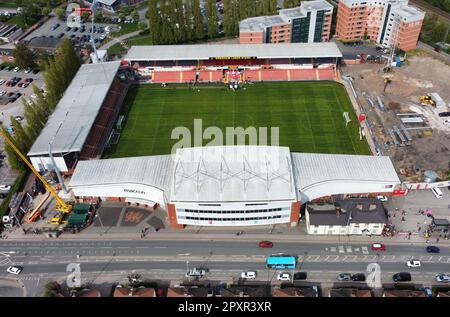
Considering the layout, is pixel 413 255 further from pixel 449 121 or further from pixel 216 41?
pixel 216 41

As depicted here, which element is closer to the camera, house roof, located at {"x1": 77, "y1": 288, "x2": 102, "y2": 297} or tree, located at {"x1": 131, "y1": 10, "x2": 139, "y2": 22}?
house roof, located at {"x1": 77, "y1": 288, "x2": 102, "y2": 297}

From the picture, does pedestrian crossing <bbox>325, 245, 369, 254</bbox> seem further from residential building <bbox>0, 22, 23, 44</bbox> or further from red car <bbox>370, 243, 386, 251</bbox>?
residential building <bbox>0, 22, 23, 44</bbox>

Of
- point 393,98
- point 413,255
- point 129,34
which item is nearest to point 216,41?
point 129,34

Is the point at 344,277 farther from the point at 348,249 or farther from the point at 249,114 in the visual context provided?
the point at 249,114

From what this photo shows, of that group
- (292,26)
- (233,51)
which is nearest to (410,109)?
(292,26)

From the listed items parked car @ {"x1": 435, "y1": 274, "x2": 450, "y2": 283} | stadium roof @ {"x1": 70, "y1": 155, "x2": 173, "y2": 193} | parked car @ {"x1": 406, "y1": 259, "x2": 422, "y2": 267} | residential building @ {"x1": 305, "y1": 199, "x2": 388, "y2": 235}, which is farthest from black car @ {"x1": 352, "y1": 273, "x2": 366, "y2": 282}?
stadium roof @ {"x1": 70, "y1": 155, "x2": 173, "y2": 193}

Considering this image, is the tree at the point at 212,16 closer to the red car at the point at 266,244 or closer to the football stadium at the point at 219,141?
the football stadium at the point at 219,141

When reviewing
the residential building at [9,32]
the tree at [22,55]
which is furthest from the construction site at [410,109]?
the residential building at [9,32]
